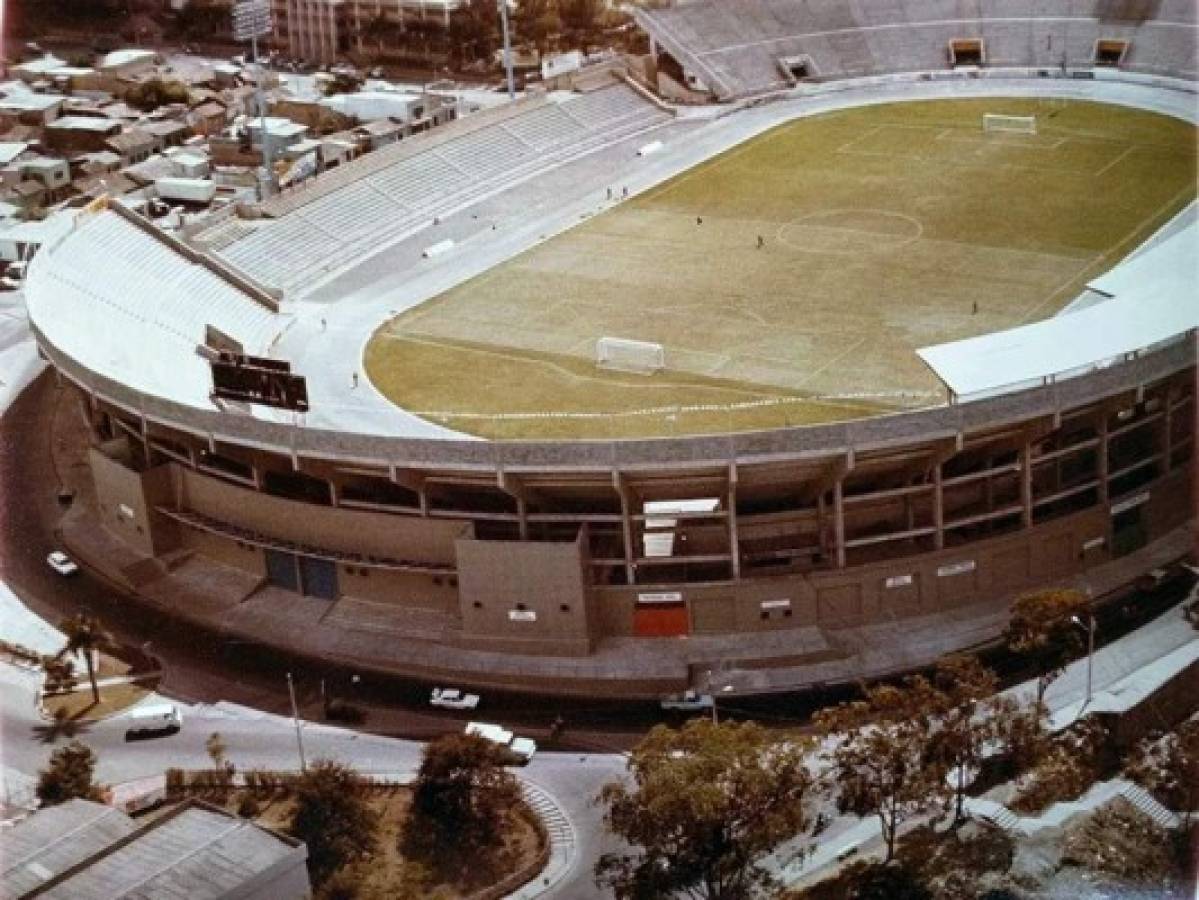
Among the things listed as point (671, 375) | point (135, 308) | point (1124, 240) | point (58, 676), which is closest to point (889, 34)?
point (1124, 240)

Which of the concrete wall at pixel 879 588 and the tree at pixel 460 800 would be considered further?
the concrete wall at pixel 879 588

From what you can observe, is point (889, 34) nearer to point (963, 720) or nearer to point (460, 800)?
point (963, 720)

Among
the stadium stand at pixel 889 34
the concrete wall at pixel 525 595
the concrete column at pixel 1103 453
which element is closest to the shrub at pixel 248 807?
the concrete wall at pixel 525 595

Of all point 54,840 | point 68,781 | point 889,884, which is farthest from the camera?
point 68,781

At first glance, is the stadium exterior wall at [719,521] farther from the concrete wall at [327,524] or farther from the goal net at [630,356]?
the goal net at [630,356]

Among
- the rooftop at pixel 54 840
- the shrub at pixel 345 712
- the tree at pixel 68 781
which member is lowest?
the shrub at pixel 345 712

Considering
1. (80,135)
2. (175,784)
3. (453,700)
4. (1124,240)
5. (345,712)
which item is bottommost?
(345,712)

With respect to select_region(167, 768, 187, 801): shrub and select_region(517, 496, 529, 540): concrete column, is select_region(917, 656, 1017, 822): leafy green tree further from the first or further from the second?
select_region(167, 768, 187, 801): shrub

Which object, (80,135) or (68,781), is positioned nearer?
(68,781)
